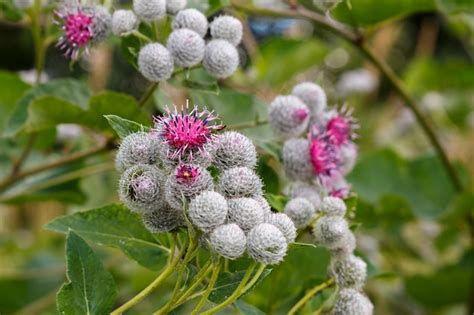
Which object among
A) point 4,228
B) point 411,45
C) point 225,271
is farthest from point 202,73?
point 411,45

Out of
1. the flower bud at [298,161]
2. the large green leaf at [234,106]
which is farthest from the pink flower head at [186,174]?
the large green leaf at [234,106]

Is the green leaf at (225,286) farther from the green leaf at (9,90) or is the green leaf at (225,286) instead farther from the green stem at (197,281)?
the green leaf at (9,90)

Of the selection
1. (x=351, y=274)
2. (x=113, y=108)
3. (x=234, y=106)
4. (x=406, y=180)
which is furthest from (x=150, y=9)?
(x=406, y=180)

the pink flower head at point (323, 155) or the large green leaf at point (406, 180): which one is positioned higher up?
the large green leaf at point (406, 180)

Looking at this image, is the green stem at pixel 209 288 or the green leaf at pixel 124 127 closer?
the green stem at pixel 209 288

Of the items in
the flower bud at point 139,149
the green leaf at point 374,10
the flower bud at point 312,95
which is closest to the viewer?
the flower bud at point 139,149

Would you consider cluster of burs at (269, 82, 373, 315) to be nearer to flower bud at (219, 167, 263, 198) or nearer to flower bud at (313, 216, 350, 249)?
flower bud at (313, 216, 350, 249)

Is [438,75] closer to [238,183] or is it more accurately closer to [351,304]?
[351,304]
